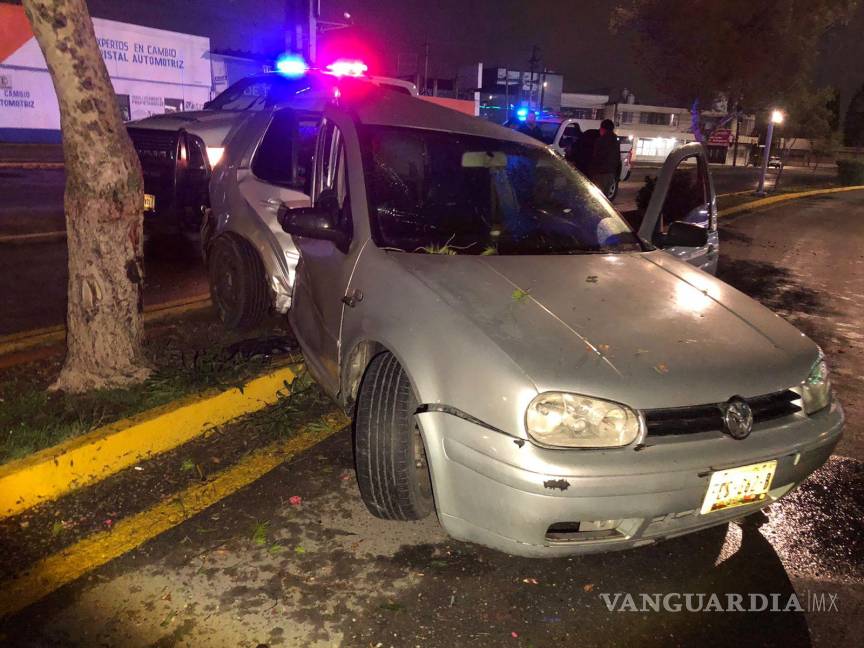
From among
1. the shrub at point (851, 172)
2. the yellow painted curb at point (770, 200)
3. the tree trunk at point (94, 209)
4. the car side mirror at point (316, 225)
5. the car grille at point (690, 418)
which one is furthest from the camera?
the shrub at point (851, 172)

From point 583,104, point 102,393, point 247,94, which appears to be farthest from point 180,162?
point 583,104

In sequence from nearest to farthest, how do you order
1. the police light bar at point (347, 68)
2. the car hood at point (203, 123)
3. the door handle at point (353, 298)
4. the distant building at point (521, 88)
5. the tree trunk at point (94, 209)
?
1. the door handle at point (353, 298)
2. the tree trunk at point (94, 209)
3. the car hood at point (203, 123)
4. the police light bar at point (347, 68)
5. the distant building at point (521, 88)

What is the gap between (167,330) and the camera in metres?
5.05

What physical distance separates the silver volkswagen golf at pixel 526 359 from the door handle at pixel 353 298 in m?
0.01

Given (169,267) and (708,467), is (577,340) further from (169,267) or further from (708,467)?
(169,267)

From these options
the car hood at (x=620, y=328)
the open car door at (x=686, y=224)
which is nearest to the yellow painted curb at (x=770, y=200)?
the open car door at (x=686, y=224)

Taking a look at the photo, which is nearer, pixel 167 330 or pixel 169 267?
pixel 167 330

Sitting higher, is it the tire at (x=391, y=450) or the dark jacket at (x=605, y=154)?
the dark jacket at (x=605, y=154)

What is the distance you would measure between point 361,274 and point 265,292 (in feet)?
5.94

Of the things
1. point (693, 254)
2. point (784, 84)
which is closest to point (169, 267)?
point (693, 254)

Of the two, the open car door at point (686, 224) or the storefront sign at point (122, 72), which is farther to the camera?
the storefront sign at point (122, 72)

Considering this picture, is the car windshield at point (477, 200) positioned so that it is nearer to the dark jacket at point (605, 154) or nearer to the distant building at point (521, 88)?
the dark jacket at point (605, 154)

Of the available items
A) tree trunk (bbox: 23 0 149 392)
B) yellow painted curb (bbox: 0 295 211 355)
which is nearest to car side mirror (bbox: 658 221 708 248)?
tree trunk (bbox: 23 0 149 392)

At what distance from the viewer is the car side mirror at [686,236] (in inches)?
160
